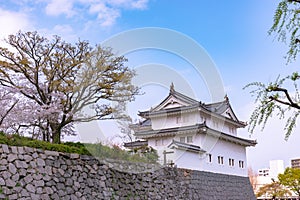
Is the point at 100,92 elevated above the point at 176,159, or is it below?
above

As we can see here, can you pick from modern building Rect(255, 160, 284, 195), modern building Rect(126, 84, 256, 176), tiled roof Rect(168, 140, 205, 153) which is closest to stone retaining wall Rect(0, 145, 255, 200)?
tiled roof Rect(168, 140, 205, 153)

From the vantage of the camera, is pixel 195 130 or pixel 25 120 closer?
pixel 25 120

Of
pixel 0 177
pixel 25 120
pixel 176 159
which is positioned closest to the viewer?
pixel 0 177

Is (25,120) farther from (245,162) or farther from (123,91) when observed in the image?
(245,162)

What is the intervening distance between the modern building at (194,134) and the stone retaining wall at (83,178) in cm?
141

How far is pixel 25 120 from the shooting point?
521 inches

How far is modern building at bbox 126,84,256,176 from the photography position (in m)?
16.8

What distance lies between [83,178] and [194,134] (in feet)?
29.1

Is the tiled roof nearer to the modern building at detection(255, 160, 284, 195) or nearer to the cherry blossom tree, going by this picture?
the cherry blossom tree

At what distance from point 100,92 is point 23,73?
9.65 ft

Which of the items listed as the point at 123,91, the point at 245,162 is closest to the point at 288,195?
the point at 245,162

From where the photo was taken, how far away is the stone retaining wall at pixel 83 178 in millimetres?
8016

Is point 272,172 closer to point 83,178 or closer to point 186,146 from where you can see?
point 186,146

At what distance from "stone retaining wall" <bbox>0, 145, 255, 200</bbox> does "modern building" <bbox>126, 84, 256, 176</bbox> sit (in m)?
1.41
